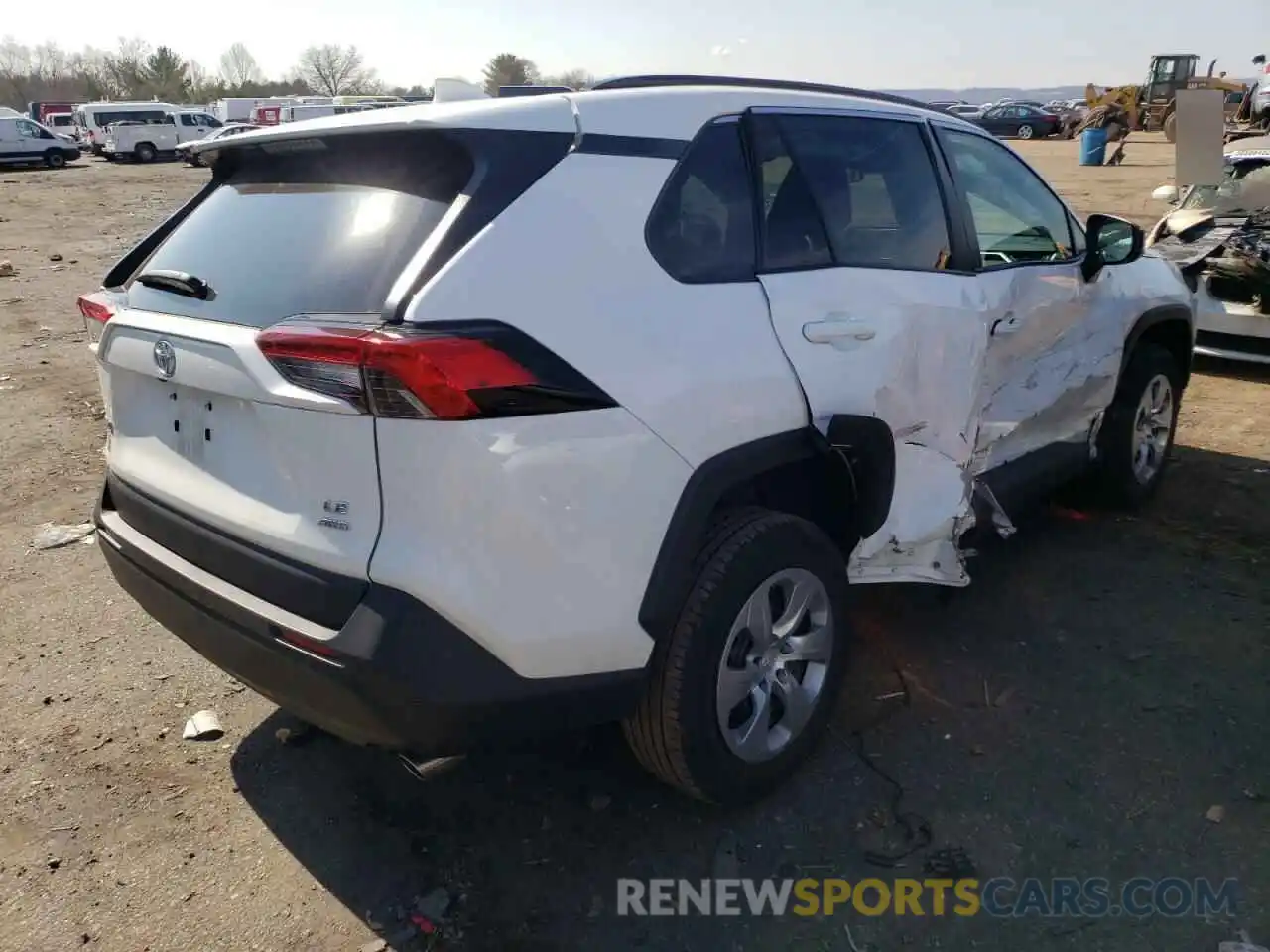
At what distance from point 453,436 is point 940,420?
1.85m

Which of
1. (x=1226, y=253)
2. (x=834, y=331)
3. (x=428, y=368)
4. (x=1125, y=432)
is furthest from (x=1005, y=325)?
(x=1226, y=253)

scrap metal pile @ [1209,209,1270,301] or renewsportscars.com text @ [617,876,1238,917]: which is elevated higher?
scrap metal pile @ [1209,209,1270,301]

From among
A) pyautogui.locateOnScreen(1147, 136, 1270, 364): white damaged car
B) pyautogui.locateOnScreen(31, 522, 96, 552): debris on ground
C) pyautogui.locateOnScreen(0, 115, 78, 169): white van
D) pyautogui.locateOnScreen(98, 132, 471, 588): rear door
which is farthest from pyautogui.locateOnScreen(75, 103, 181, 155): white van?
pyautogui.locateOnScreen(98, 132, 471, 588): rear door

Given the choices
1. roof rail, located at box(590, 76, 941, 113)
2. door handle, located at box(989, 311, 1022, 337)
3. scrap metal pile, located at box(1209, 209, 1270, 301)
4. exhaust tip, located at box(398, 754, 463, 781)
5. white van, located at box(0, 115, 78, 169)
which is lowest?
white van, located at box(0, 115, 78, 169)

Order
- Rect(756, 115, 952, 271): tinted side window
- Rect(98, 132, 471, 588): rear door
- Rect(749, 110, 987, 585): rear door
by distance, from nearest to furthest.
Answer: Rect(98, 132, 471, 588): rear door < Rect(749, 110, 987, 585): rear door < Rect(756, 115, 952, 271): tinted side window

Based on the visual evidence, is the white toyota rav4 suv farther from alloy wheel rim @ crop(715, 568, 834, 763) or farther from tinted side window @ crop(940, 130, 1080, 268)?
tinted side window @ crop(940, 130, 1080, 268)

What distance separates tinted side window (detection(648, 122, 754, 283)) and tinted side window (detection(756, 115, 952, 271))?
0.31m

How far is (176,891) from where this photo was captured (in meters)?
2.52

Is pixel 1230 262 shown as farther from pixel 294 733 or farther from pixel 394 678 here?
pixel 394 678

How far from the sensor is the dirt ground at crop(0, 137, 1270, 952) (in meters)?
2.41

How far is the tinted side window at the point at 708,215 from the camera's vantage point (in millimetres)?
2404

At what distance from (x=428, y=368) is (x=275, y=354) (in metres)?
0.39

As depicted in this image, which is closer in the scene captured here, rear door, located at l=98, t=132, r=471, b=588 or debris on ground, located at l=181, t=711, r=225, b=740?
rear door, located at l=98, t=132, r=471, b=588

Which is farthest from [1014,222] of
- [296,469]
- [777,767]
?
[296,469]
